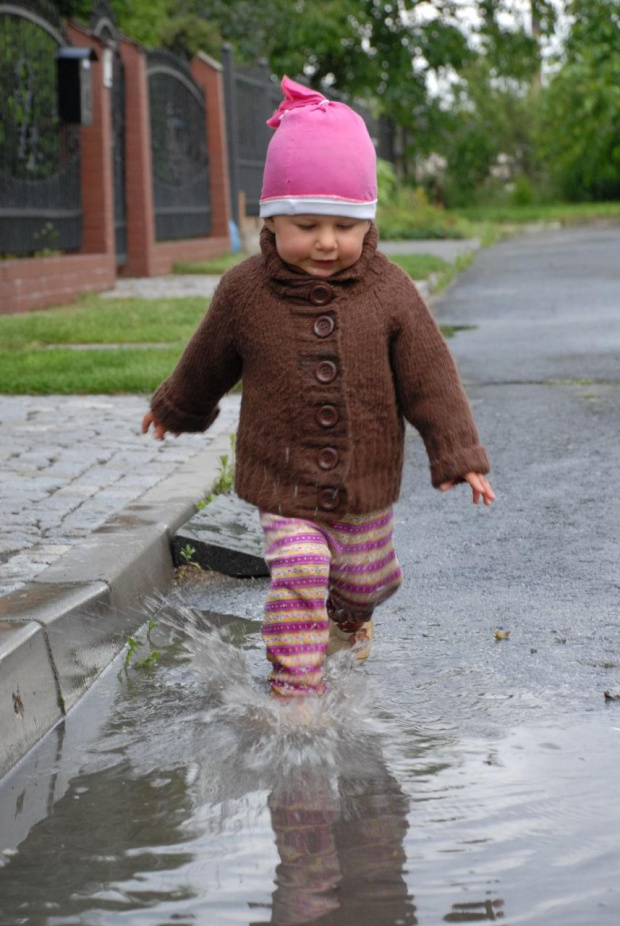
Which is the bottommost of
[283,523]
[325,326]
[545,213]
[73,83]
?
[545,213]

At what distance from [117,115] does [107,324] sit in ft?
18.4

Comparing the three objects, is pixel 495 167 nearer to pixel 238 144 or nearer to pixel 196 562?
pixel 238 144

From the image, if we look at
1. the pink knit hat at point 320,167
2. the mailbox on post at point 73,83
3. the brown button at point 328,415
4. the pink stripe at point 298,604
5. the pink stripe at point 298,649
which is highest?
the mailbox on post at point 73,83

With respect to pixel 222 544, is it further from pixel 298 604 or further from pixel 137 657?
pixel 298 604

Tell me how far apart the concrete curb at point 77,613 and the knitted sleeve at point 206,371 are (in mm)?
520

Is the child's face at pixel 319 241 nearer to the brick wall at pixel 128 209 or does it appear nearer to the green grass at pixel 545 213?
the brick wall at pixel 128 209

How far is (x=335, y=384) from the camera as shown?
3.22 meters

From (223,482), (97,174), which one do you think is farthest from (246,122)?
(223,482)

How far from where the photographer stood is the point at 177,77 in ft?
56.9

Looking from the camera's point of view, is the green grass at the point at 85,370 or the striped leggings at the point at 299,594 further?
the green grass at the point at 85,370

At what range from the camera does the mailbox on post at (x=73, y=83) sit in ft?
40.8

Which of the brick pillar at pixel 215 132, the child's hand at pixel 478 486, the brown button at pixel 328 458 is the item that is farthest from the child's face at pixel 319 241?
the brick pillar at pixel 215 132

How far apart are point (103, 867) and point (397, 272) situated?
154 centimetres

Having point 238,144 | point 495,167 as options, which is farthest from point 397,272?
point 495,167
